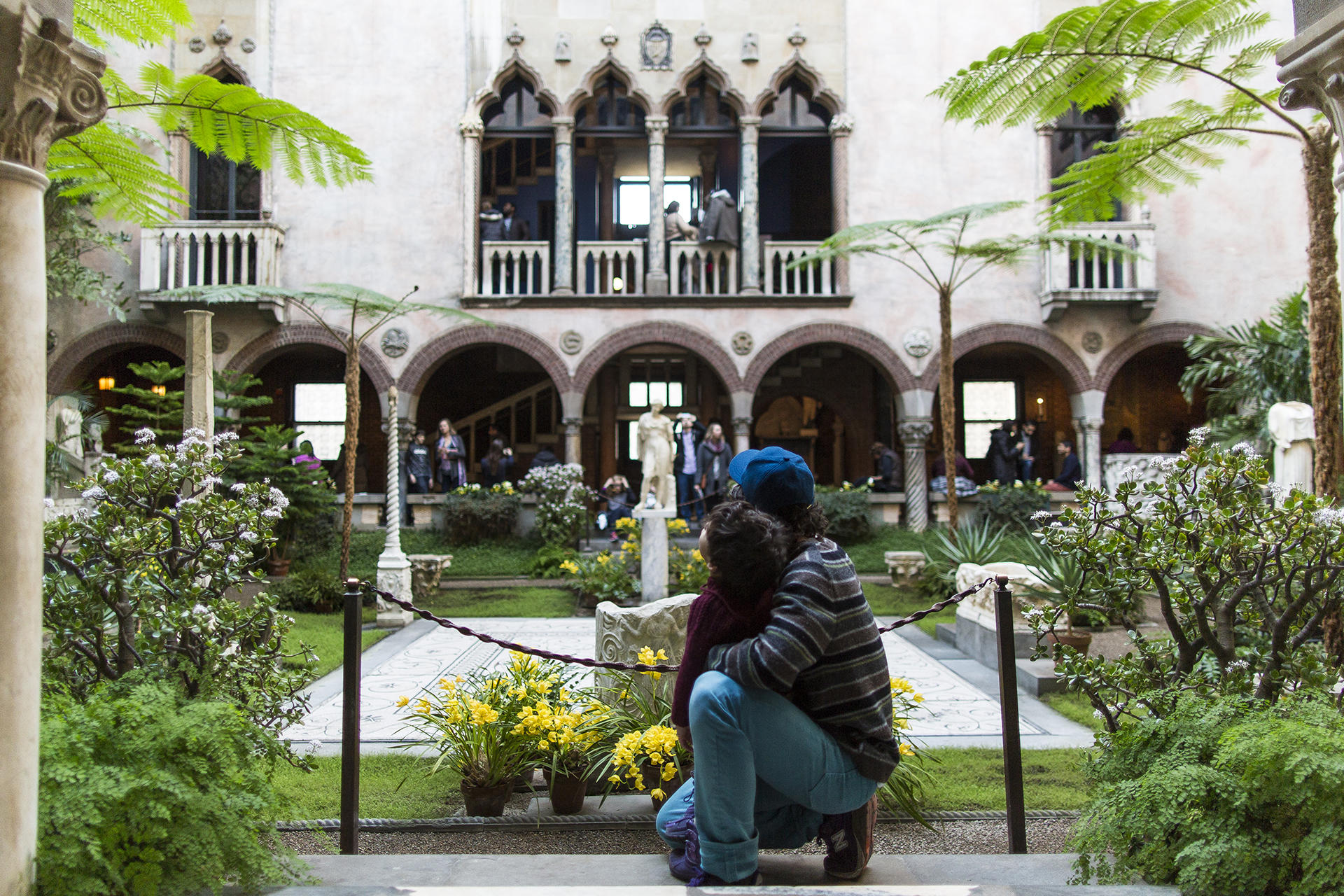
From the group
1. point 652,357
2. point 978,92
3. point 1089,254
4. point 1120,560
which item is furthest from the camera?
point 652,357

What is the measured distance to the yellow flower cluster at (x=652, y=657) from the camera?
15.1ft

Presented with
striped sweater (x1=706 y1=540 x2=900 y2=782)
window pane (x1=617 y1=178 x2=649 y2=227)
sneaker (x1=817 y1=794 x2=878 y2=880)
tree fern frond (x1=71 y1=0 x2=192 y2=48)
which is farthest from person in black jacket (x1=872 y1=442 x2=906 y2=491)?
striped sweater (x1=706 y1=540 x2=900 y2=782)

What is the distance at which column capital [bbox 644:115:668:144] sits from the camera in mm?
17078

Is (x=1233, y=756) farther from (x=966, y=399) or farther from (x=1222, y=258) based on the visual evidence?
(x=966, y=399)

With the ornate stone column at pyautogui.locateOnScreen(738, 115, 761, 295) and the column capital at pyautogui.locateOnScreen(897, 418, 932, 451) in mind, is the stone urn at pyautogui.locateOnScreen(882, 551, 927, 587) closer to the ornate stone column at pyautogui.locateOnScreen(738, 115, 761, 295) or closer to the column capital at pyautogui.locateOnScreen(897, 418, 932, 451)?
the column capital at pyautogui.locateOnScreen(897, 418, 932, 451)

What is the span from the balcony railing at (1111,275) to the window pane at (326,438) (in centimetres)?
1361

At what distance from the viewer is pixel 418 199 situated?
17000 millimetres

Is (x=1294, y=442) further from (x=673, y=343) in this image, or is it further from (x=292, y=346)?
(x=292, y=346)

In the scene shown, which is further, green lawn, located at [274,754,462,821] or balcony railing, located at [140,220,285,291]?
balcony railing, located at [140,220,285,291]

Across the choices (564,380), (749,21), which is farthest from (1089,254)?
(564,380)

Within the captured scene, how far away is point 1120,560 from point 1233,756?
1.02m

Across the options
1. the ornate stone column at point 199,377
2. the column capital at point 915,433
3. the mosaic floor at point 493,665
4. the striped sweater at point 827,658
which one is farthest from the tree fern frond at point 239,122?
the column capital at point 915,433

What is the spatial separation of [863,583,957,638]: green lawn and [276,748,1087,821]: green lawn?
187 inches

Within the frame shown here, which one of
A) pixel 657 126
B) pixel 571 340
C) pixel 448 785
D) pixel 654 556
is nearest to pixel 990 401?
pixel 657 126
